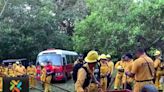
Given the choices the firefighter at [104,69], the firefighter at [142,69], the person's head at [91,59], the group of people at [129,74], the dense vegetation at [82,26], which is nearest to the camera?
the group of people at [129,74]

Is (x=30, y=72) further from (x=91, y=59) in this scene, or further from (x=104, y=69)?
(x=91, y=59)

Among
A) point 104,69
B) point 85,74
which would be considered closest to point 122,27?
point 104,69

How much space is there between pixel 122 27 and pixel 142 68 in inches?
582

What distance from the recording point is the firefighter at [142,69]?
9.57m

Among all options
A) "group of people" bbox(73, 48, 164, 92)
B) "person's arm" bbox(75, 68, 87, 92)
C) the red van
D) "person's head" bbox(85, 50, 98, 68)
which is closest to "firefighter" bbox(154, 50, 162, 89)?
"group of people" bbox(73, 48, 164, 92)

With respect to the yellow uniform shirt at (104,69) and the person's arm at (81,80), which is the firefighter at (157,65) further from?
the person's arm at (81,80)

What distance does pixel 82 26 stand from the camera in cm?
2977

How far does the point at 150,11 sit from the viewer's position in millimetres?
22547

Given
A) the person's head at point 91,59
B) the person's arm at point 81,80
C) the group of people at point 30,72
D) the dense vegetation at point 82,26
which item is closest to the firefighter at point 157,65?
the dense vegetation at point 82,26

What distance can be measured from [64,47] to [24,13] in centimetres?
605

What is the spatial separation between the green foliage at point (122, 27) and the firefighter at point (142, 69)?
10.8 meters

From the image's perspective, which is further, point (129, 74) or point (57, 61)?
point (57, 61)

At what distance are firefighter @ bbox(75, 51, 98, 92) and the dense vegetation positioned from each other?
42.4 feet

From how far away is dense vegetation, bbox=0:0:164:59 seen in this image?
2325 cm
